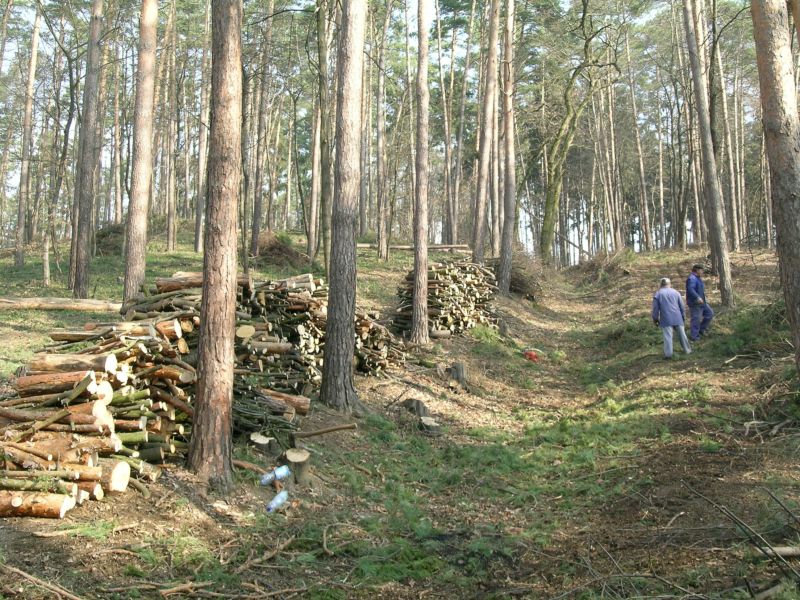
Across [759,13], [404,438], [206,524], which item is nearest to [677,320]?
[404,438]

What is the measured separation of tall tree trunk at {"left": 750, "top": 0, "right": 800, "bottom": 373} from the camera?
614 centimetres

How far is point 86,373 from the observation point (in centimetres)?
611

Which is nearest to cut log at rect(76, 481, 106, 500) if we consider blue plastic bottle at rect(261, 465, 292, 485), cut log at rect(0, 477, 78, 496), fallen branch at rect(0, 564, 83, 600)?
cut log at rect(0, 477, 78, 496)

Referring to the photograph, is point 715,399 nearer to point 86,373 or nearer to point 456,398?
point 456,398

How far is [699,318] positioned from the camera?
14344mm

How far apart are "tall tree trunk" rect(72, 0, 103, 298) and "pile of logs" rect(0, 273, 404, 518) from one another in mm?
9208

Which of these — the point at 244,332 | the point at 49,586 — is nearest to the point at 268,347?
the point at 244,332

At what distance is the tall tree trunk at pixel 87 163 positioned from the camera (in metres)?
17.0

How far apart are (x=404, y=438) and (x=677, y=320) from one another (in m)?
6.84

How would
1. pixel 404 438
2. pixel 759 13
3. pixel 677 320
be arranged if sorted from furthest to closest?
1. pixel 677 320
2. pixel 404 438
3. pixel 759 13

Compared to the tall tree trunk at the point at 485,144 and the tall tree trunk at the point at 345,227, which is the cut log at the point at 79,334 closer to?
the tall tree trunk at the point at 345,227

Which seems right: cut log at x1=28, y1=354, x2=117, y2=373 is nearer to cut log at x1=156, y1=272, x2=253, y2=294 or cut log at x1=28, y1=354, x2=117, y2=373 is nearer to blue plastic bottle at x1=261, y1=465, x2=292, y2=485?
blue plastic bottle at x1=261, y1=465, x2=292, y2=485

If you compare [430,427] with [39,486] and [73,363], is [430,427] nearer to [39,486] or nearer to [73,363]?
[73,363]

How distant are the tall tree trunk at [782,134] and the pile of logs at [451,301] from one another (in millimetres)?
9436
